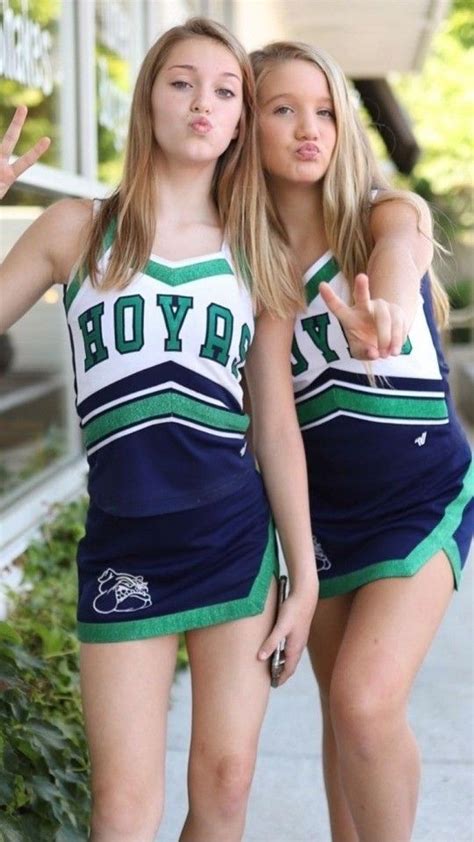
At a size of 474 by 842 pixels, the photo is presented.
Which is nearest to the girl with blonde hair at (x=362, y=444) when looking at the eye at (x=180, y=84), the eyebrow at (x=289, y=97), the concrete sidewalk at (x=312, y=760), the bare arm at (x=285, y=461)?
the eyebrow at (x=289, y=97)

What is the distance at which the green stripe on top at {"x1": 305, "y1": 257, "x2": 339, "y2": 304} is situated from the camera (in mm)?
2535

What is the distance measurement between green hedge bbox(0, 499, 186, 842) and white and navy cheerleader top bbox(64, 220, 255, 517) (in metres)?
0.51

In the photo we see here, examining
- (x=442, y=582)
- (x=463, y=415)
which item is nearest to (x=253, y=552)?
(x=442, y=582)

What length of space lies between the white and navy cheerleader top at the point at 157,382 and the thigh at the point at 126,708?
250mm

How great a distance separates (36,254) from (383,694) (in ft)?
3.42

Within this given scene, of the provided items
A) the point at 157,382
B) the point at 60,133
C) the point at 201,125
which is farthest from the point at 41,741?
the point at 60,133

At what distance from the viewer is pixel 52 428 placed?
229 inches

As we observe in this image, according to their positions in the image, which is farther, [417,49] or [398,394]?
[417,49]

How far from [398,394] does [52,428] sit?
345 centimetres

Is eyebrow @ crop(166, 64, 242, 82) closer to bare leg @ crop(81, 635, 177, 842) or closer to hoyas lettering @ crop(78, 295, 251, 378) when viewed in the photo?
hoyas lettering @ crop(78, 295, 251, 378)

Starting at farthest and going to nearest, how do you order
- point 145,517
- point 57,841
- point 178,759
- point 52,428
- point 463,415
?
1. point 463,415
2. point 52,428
3. point 178,759
4. point 57,841
5. point 145,517

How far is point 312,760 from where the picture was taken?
3.87 metres

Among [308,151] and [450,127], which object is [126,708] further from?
[450,127]

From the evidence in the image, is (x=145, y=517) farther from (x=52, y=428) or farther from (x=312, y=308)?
(x=52, y=428)
